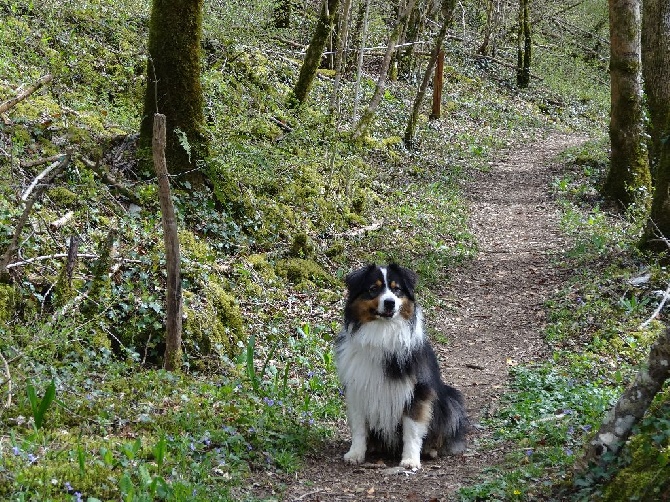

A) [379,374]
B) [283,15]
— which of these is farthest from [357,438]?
[283,15]

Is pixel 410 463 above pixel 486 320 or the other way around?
the other way around

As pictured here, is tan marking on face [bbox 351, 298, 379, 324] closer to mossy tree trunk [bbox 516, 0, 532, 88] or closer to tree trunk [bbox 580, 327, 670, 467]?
tree trunk [bbox 580, 327, 670, 467]

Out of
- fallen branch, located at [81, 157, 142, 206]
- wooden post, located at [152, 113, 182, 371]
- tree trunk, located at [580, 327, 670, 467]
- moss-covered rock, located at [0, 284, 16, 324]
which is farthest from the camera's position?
fallen branch, located at [81, 157, 142, 206]

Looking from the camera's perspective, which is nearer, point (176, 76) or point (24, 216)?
point (24, 216)

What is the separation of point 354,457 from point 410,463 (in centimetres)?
47

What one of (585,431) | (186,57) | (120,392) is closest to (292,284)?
(186,57)

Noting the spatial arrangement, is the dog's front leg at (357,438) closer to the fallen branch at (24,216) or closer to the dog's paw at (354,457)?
the dog's paw at (354,457)

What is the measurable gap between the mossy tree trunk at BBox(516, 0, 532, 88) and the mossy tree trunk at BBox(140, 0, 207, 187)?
Result: 23.1 meters

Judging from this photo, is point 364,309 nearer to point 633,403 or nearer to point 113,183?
point 633,403

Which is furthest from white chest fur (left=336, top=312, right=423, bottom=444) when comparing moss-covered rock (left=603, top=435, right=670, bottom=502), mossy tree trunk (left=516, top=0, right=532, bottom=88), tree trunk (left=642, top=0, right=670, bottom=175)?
mossy tree trunk (left=516, top=0, right=532, bottom=88)

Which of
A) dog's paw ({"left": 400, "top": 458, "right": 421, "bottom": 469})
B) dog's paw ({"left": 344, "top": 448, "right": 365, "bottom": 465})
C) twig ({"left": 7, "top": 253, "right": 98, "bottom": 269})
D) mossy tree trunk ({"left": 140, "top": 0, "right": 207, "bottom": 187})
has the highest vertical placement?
mossy tree trunk ({"left": 140, "top": 0, "right": 207, "bottom": 187})

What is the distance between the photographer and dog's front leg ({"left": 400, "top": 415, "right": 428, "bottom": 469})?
5.90 m

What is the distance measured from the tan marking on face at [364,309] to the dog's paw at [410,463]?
121 cm

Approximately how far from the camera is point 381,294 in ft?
19.2
